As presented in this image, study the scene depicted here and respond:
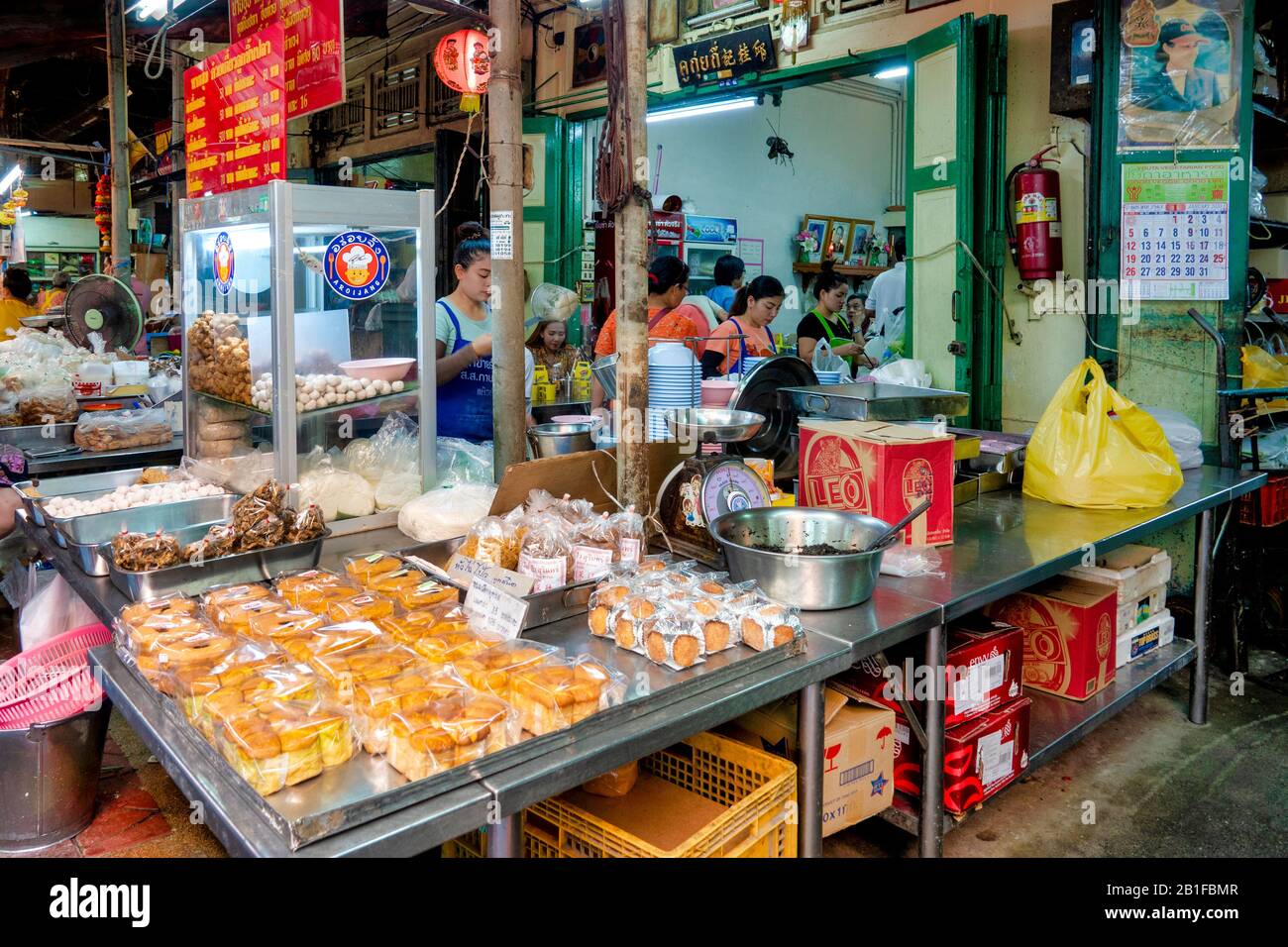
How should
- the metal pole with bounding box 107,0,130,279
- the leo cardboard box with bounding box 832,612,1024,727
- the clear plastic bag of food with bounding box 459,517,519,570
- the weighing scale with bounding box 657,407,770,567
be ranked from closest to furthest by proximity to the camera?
the clear plastic bag of food with bounding box 459,517,519,570
the leo cardboard box with bounding box 832,612,1024,727
the weighing scale with bounding box 657,407,770,567
the metal pole with bounding box 107,0,130,279

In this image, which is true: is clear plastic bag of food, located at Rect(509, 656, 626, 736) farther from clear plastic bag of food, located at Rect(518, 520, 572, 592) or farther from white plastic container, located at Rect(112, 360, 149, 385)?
white plastic container, located at Rect(112, 360, 149, 385)

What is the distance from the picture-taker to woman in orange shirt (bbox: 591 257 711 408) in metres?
4.91

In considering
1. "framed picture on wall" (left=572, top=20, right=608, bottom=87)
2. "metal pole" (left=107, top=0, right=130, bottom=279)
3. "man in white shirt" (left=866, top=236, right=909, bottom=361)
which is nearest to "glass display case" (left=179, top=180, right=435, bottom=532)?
"framed picture on wall" (left=572, top=20, right=608, bottom=87)

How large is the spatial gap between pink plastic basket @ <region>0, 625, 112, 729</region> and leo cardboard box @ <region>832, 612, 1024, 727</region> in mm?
1993

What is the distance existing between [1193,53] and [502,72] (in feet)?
10.1

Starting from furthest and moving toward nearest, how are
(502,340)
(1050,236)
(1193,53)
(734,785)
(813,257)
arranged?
(813,257)
(1050,236)
(1193,53)
(502,340)
(734,785)

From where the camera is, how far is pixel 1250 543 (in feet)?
13.5

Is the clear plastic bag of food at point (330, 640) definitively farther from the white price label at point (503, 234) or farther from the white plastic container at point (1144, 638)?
the white plastic container at point (1144, 638)

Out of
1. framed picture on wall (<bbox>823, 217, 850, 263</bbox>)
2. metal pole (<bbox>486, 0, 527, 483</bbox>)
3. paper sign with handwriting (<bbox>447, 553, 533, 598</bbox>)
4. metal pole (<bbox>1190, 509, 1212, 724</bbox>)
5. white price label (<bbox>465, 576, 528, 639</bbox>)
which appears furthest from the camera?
framed picture on wall (<bbox>823, 217, 850, 263</bbox>)

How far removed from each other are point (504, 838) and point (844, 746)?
95 centimetres

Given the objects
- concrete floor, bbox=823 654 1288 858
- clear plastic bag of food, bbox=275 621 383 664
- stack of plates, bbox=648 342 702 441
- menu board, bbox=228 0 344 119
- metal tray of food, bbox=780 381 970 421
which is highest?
menu board, bbox=228 0 344 119
